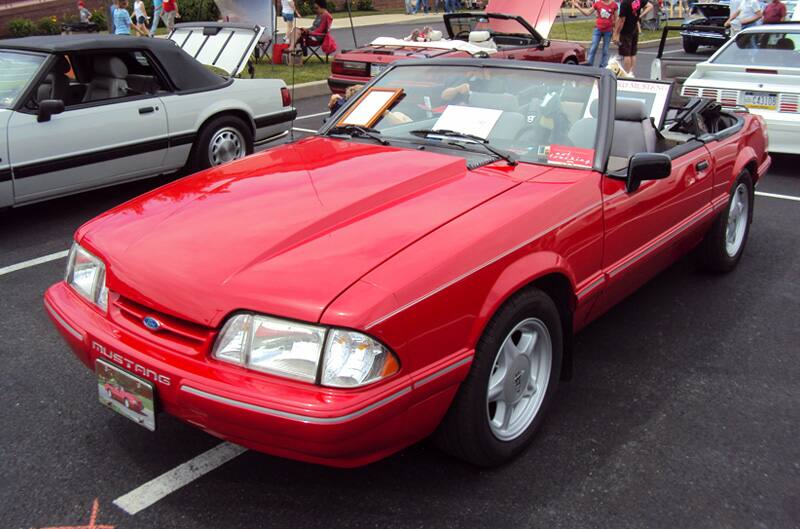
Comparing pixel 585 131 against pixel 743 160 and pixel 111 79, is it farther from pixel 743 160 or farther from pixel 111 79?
pixel 111 79

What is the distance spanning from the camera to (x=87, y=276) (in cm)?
284

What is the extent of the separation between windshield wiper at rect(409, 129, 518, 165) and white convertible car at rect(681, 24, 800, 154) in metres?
4.83

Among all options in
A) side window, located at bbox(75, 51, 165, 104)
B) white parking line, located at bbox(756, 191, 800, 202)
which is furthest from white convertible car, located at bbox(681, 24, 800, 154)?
side window, located at bbox(75, 51, 165, 104)

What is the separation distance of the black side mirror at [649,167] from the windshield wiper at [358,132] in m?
1.16

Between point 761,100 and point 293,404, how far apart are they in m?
6.84

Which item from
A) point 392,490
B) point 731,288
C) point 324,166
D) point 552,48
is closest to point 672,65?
point 552,48

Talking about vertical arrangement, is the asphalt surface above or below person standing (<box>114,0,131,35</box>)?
below

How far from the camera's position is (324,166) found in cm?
332

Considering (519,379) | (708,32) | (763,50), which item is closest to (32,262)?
(519,379)

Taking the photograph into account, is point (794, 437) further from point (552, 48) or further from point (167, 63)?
point (552, 48)

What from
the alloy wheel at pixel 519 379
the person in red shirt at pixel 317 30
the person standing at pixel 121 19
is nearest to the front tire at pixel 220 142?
the alloy wheel at pixel 519 379

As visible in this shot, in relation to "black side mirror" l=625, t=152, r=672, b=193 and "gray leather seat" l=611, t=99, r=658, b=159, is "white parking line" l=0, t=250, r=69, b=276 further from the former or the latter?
"black side mirror" l=625, t=152, r=672, b=193

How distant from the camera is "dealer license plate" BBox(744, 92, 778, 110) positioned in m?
7.35

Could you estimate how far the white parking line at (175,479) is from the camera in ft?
8.62
